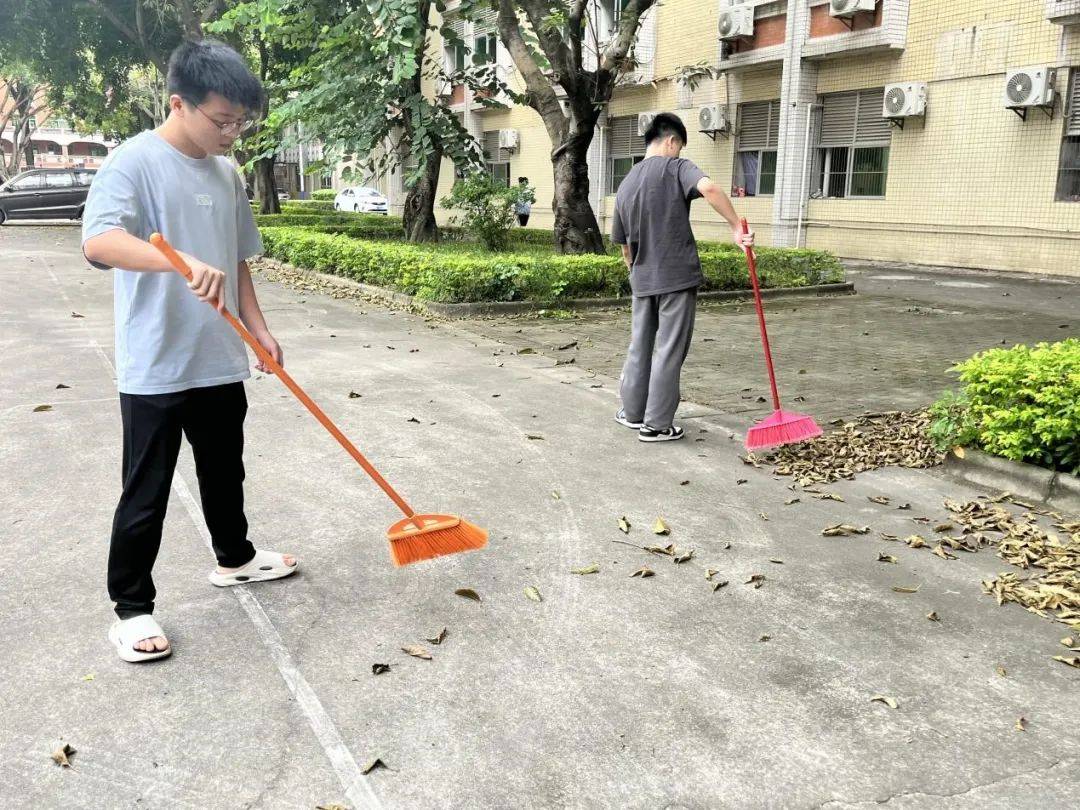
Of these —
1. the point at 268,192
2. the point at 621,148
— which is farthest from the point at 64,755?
the point at 268,192

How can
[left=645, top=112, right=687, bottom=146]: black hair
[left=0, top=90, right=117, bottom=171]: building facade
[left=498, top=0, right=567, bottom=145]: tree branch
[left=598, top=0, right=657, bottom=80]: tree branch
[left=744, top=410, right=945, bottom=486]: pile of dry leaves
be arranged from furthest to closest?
[left=0, top=90, right=117, bottom=171]: building facade < [left=498, top=0, right=567, bottom=145]: tree branch < [left=598, top=0, right=657, bottom=80]: tree branch < [left=645, top=112, right=687, bottom=146]: black hair < [left=744, top=410, right=945, bottom=486]: pile of dry leaves

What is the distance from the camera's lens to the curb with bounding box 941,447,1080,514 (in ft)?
15.2

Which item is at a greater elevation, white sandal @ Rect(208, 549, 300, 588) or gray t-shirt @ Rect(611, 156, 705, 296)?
gray t-shirt @ Rect(611, 156, 705, 296)

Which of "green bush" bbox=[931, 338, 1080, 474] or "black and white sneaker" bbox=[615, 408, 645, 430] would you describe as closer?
"green bush" bbox=[931, 338, 1080, 474]

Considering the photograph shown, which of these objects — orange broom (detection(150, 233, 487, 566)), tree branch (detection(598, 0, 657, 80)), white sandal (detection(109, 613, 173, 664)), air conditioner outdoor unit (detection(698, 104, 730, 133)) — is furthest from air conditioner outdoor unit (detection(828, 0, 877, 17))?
white sandal (detection(109, 613, 173, 664))

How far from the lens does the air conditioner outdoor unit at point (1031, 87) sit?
15.1 metres

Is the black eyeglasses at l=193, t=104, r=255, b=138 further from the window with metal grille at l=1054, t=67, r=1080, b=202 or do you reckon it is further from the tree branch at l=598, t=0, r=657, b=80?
the window with metal grille at l=1054, t=67, r=1080, b=202

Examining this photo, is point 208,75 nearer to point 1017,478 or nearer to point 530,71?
point 1017,478

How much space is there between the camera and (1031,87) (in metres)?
15.2

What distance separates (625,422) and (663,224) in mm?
1298

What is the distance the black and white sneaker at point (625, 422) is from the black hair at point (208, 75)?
359 cm

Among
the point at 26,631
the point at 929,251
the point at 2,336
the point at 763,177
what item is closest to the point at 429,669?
the point at 26,631

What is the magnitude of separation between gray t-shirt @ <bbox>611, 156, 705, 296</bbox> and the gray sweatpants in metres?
0.10

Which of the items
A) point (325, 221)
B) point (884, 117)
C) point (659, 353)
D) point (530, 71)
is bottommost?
point (659, 353)
